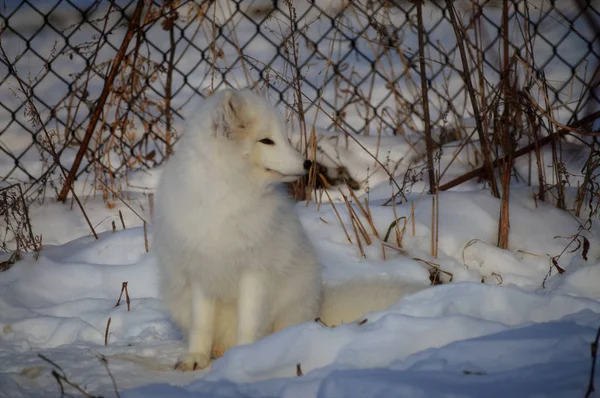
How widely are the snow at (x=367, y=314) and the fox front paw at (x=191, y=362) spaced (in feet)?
0.18

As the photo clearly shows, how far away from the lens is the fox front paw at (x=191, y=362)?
2246mm

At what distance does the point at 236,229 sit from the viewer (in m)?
2.25

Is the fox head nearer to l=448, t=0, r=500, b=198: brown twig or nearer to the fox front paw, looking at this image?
the fox front paw

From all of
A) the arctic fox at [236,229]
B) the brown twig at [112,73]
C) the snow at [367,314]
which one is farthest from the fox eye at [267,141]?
the brown twig at [112,73]

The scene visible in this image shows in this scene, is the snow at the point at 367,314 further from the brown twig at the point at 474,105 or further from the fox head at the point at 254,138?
the fox head at the point at 254,138

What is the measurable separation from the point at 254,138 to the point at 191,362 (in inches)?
29.9

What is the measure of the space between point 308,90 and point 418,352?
372 centimetres

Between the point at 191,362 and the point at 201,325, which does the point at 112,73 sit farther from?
the point at 191,362

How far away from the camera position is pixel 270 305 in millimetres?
2385

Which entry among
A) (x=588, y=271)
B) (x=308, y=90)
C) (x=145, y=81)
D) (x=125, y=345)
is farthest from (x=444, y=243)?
(x=308, y=90)

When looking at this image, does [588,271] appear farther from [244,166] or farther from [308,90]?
[308,90]

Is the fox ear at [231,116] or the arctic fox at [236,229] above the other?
the fox ear at [231,116]

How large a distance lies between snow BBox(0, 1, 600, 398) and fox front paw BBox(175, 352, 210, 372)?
0.05 m

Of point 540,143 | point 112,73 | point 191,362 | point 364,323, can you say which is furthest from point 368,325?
point 112,73
